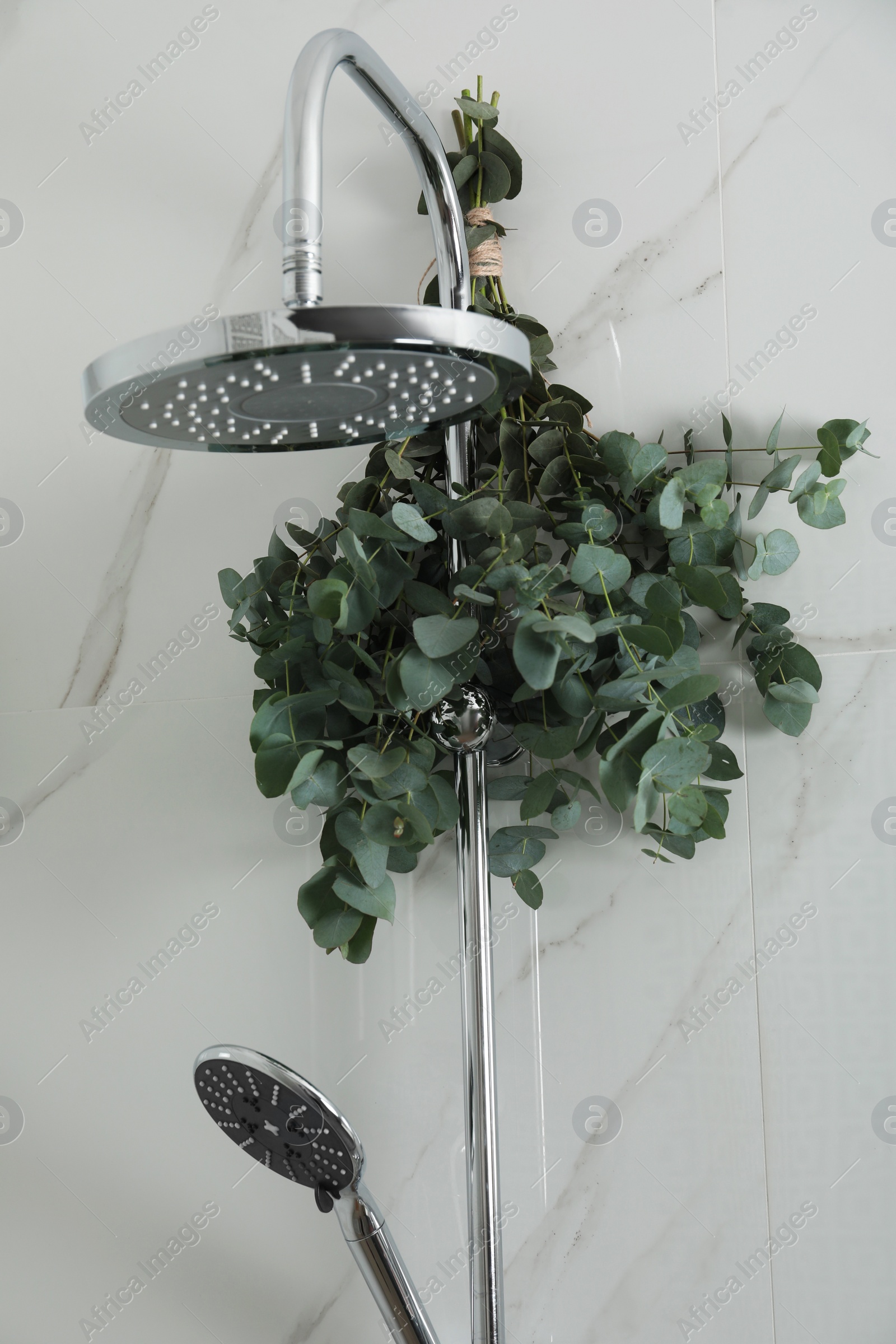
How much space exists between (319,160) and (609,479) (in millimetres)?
326

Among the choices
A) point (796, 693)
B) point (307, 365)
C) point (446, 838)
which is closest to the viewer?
point (307, 365)

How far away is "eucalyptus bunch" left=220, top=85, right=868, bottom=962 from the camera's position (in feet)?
2.08

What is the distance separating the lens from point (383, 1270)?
652mm

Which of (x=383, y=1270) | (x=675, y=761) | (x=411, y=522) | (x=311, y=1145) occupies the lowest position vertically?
(x=383, y=1270)

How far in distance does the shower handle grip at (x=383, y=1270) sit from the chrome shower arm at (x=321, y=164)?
1.86 feet

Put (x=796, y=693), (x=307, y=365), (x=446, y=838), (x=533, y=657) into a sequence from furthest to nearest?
(x=446, y=838), (x=796, y=693), (x=533, y=657), (x=307, y=365)

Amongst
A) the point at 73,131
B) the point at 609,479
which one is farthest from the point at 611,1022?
the point at 73,131

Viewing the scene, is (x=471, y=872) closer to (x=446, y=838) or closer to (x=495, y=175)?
(x=446, y=838)

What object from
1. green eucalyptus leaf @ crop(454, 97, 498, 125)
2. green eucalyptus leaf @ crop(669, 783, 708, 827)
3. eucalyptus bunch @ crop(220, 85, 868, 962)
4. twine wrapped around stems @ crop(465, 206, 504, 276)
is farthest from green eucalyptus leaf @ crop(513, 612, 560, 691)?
green eucalyptus leaf @ crop(454, 97, 498, 125)

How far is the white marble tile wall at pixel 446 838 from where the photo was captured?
75 cm

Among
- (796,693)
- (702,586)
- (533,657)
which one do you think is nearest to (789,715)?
(796,693)

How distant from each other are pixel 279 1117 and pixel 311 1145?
27 millimetres

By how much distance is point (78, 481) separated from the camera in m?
0.92

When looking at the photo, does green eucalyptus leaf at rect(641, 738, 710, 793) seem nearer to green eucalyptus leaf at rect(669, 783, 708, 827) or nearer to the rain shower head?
green eucalyptus leaf at rect(669, 783, 708, 827)
